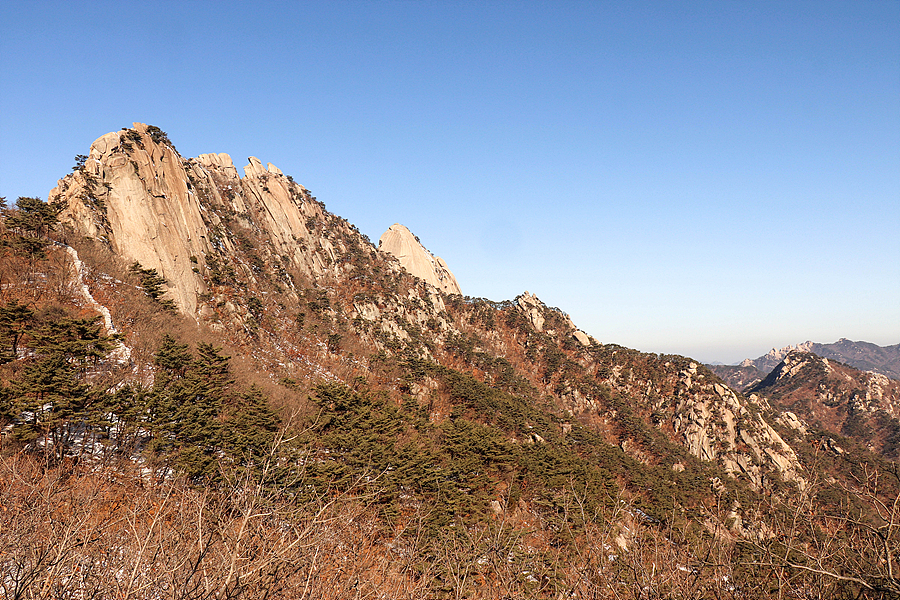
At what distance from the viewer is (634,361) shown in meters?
59.3

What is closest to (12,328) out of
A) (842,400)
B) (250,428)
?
(250,428)

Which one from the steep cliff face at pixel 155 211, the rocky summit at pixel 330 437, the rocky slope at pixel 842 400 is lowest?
the rocky slope at pixel 842 400

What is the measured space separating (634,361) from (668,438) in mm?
14425

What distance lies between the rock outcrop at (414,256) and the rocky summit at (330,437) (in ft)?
46.6

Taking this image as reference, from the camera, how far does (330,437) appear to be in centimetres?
1819

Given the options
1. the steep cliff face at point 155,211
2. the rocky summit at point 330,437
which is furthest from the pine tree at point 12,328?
the steep cliff face at point 155,211

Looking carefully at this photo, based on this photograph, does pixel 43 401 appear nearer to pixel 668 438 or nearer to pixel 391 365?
pixel 391 365

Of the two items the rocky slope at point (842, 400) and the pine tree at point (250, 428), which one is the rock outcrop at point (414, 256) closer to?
the pine tree at point (250, 428)

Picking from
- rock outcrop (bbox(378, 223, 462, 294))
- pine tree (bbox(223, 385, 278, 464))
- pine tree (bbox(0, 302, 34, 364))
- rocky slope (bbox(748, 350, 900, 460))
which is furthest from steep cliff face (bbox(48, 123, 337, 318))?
rocky slope (bbox(748, 350, 900, 460))

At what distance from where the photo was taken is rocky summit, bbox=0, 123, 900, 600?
6.79 meters

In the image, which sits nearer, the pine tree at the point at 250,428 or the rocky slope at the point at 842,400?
the pine tree at the point at 250,428

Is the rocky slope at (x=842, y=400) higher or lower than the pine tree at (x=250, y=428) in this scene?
lower

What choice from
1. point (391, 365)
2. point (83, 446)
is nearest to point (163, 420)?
point (83, 446)

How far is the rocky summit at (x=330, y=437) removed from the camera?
6793 millimetres
